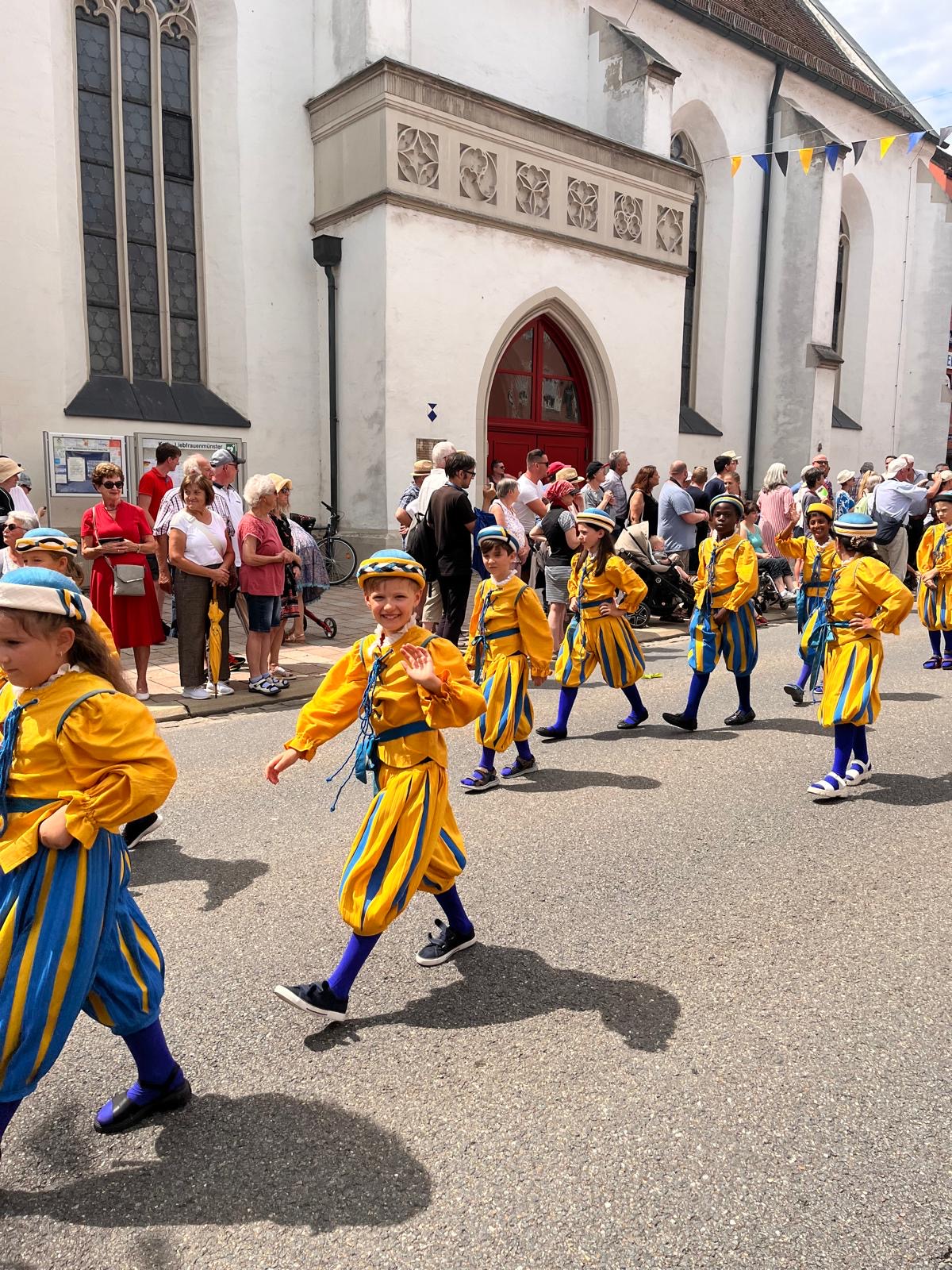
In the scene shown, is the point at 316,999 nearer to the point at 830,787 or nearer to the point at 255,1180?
the point at 255,1180

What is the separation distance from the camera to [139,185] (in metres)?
13.5

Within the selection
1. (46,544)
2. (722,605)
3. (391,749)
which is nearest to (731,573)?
(722,605)

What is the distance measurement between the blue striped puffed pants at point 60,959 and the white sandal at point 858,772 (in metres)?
4.14

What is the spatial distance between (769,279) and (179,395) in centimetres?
1445

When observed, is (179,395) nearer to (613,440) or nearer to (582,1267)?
(613,440)

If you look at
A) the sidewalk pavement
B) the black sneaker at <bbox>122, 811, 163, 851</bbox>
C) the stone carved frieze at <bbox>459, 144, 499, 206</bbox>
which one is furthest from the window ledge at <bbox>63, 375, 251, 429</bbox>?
the black sneaker at <bbox>122, 811, 163, 851</bbox>

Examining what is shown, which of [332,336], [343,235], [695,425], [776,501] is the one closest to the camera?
[776,501]

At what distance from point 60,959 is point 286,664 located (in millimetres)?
6680

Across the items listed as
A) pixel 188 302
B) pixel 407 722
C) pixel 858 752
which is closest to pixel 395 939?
pixel 407 722

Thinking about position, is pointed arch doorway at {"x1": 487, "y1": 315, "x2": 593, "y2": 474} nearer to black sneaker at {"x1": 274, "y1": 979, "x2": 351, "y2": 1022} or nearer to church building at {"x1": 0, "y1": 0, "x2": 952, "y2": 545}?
church building at {"x1": 0, "y1": 0, "x2": 952, "y2": 545}

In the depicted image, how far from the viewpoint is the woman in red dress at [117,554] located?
6.89m

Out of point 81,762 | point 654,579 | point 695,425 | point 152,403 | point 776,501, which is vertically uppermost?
point 695,425

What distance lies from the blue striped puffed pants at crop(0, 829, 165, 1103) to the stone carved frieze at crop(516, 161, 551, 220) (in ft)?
47.8

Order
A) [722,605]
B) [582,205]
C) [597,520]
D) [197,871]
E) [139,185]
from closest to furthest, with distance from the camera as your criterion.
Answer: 1. [197,871]
2. [597,520]
3. [722,605]
4. [139,185]
5. [582,205]
